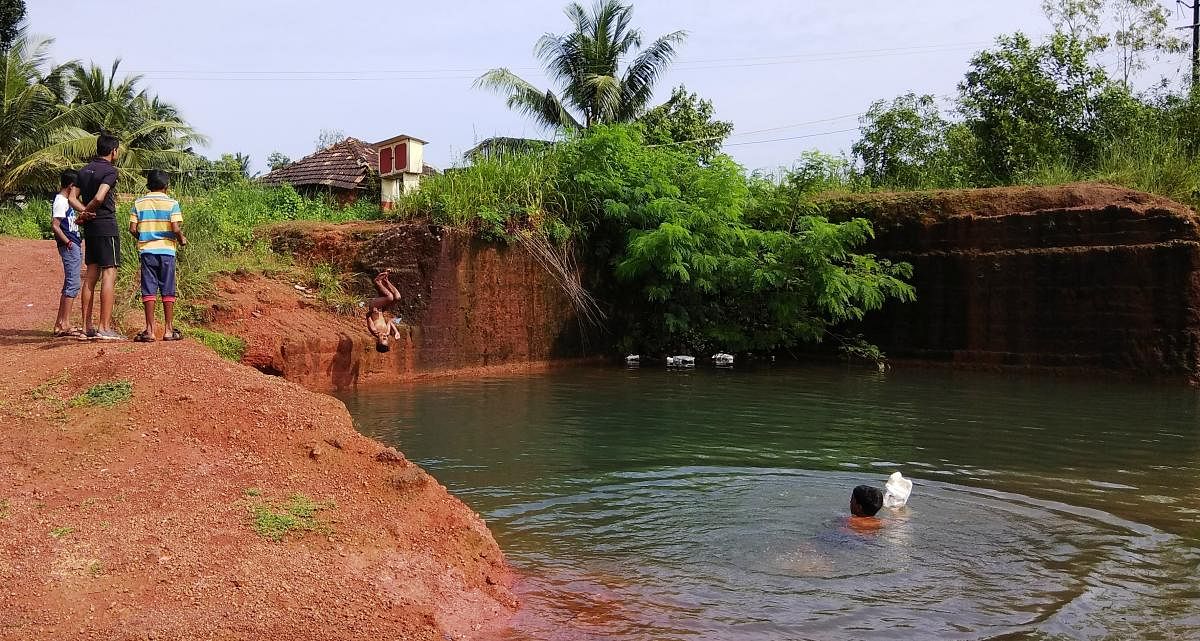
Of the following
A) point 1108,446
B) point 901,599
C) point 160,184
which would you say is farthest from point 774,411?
point 160,184

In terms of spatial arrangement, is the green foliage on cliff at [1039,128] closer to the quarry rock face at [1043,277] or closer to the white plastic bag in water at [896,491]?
the quarry rock face at [1043,277]

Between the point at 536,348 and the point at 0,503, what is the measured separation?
12.4 meters

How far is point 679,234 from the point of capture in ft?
52.5

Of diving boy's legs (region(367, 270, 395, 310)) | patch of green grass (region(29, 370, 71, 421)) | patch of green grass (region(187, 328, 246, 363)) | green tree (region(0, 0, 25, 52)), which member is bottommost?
patch of green grass (region(29, 370, 71, 421))

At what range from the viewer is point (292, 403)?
630 cm

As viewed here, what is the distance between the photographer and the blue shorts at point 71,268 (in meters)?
9.02

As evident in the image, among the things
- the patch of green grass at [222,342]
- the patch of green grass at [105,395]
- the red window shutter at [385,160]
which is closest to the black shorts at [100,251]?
the patch of green grass at [105,395]

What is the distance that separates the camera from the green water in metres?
4.95

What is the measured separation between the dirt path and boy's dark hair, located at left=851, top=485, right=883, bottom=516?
2.69m

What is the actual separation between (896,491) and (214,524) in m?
4.65

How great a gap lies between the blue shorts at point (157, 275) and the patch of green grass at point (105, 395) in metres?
2.82

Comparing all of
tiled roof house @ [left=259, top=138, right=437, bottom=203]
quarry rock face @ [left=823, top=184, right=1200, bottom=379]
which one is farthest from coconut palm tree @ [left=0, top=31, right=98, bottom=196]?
quarry rock face @ [left=823, top=184, right=1200, bottom=379]

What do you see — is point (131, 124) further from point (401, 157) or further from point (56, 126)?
point (401, 157)

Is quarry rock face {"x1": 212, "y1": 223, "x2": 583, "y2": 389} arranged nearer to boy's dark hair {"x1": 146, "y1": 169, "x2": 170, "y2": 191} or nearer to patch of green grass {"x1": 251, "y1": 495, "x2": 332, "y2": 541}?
boy's dark hair {"x1": 146, "y1": 169, "x2": 170, "y2": 191}
